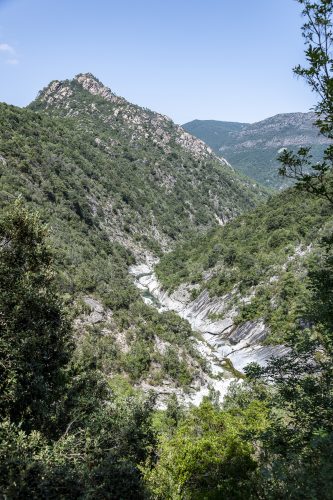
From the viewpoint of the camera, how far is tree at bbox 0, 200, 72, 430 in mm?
12594

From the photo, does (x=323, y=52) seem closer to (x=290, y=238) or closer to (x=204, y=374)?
(x=204, y=374)

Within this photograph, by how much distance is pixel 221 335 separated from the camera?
1900 inches

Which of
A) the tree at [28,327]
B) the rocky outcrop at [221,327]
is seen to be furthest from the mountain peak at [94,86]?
the tree at [28,327]

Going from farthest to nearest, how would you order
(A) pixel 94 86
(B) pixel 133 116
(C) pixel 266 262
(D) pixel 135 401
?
(A) pixel 94 86, (B) pixel 133 116, (C) pixel 266 262, (D) pixel 135 401

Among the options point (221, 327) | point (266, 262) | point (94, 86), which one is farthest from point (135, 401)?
point (94, 86)

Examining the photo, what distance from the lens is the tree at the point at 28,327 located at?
12594mm

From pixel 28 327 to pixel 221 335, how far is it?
37617 millimetres

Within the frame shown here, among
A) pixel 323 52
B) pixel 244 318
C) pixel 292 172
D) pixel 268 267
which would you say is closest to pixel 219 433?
pixel 292 172

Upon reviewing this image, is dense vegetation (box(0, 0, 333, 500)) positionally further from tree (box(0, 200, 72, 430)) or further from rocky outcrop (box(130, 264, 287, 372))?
rocky outcrop (box(130, 264, 287, 372))

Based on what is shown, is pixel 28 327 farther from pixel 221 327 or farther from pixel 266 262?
pixel 266 262

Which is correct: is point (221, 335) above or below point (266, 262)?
below

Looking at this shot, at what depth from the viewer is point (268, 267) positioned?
5225 centimetres

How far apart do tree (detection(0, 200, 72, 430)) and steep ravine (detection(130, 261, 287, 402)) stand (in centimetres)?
2276

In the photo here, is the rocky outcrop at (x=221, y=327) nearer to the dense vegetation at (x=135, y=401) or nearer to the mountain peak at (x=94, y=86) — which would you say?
the dense vegetation at (x=135, y=401)
